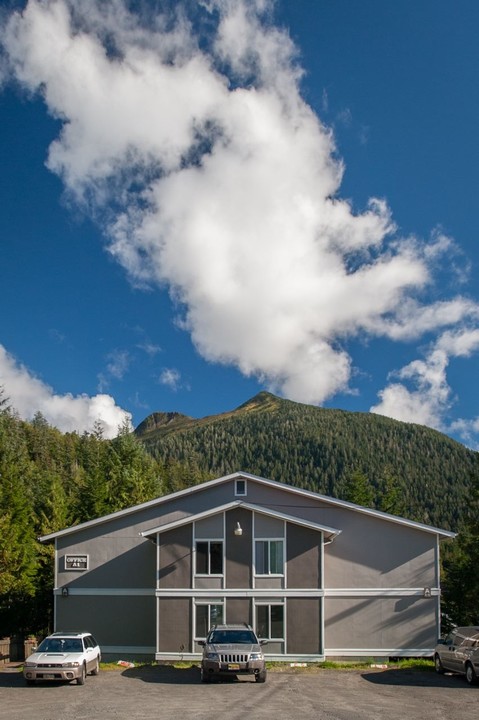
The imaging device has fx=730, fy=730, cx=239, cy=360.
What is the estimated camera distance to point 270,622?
2867 centimetres

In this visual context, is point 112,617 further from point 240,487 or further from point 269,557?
point 240,487

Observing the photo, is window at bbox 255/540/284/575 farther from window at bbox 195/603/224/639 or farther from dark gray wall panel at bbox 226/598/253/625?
window at bbox 195/603/224/639

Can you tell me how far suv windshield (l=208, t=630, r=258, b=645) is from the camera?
73.5ft

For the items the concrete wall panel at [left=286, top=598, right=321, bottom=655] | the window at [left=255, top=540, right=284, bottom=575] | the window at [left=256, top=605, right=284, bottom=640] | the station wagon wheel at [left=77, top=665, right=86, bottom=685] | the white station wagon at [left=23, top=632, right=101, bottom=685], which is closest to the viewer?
the white station wagon at [left=23, top=632, right=101, bottom=685]

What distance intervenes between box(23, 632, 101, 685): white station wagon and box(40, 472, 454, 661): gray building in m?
7.14

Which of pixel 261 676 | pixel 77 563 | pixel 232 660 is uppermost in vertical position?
pixel 77 563

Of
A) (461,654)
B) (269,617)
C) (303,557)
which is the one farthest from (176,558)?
(461,654)

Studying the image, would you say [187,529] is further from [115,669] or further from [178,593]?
[115,669]

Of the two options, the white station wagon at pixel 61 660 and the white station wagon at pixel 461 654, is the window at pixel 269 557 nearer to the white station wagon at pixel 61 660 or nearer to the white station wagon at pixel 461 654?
the white station wagon at pixel 461 654

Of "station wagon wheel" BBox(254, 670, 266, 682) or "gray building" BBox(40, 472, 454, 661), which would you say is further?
"gray building" BBox(40, 472, 454, 661)

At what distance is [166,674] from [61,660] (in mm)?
4869

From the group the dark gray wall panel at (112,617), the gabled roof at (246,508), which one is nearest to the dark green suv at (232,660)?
the gabled roof at (246,508)

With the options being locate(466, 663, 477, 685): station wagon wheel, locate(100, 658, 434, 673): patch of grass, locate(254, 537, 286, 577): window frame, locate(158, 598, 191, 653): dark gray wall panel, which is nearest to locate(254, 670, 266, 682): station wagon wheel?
locate(100, 658, 434, 673): patch of grass

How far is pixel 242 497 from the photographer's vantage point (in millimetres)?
32594
